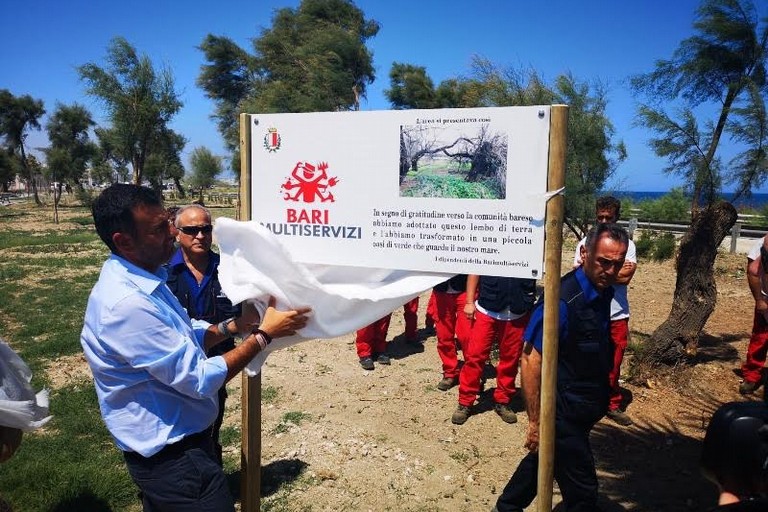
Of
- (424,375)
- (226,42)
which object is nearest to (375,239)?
(424,375)

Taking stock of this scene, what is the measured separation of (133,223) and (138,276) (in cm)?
20

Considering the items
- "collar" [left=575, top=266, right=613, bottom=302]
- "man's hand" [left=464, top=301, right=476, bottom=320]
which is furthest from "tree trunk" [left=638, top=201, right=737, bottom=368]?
"collar" [left=575, top=266, right=613, bottom=302]

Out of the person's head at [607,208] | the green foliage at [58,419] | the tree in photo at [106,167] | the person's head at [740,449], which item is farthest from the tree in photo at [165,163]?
the person's head at [740,449]

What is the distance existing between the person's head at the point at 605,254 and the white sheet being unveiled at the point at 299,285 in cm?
95

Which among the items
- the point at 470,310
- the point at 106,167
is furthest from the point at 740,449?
the point at 106,167

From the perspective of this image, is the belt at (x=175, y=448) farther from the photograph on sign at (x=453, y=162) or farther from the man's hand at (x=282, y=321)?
the photograph on sign at (x=453, y=162)

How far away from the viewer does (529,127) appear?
2.00 metres

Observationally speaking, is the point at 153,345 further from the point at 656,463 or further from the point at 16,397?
the point at 656,463

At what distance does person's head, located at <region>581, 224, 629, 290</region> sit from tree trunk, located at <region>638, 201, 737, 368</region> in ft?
10.4

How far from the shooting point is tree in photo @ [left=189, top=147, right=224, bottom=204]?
169 feet

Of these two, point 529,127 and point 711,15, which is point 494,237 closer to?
point 529,127

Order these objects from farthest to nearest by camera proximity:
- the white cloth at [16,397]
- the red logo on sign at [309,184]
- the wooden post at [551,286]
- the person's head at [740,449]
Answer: the red logo on sign at [309,184] < the wooden post at [551,286] < the white cloth at [16,397] < the person's head at [740,449]

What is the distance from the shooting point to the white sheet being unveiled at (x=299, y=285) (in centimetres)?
221

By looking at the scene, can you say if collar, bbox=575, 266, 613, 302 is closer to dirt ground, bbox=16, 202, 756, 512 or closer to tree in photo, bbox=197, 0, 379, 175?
dirt ground, bbox=16, 202, 756, 512
